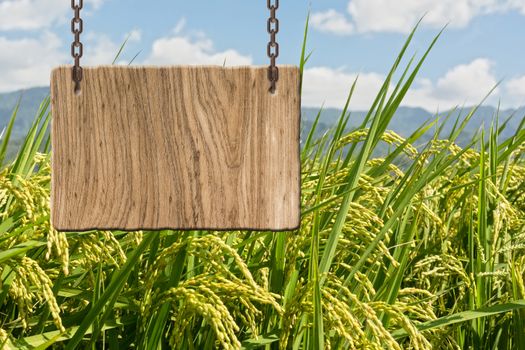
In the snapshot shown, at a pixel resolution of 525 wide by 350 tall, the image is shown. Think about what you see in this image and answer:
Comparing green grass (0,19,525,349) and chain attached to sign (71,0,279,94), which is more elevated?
chain attached to sign (71,0,279,94)

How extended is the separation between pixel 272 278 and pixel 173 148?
65cm

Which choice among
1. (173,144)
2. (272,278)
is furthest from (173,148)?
(272,278)

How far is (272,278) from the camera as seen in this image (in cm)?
223

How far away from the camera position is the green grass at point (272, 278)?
1.79 m

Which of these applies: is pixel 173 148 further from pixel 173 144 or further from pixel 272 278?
pixel 272 278

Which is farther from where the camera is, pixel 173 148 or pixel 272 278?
pixel 272 278

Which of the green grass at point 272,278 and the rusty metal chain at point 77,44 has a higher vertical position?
the rusty metal chain at point 77,44

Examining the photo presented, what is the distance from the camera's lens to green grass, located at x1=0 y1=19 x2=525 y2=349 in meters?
1.79

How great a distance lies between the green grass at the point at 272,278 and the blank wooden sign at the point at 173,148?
0.09 meters

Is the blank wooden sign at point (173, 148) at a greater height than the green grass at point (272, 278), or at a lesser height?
greater

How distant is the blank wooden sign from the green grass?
93mm

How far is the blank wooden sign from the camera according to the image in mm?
1778

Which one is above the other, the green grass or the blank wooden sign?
the blank wooden sign

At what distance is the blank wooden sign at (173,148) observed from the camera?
1778 millimetres
